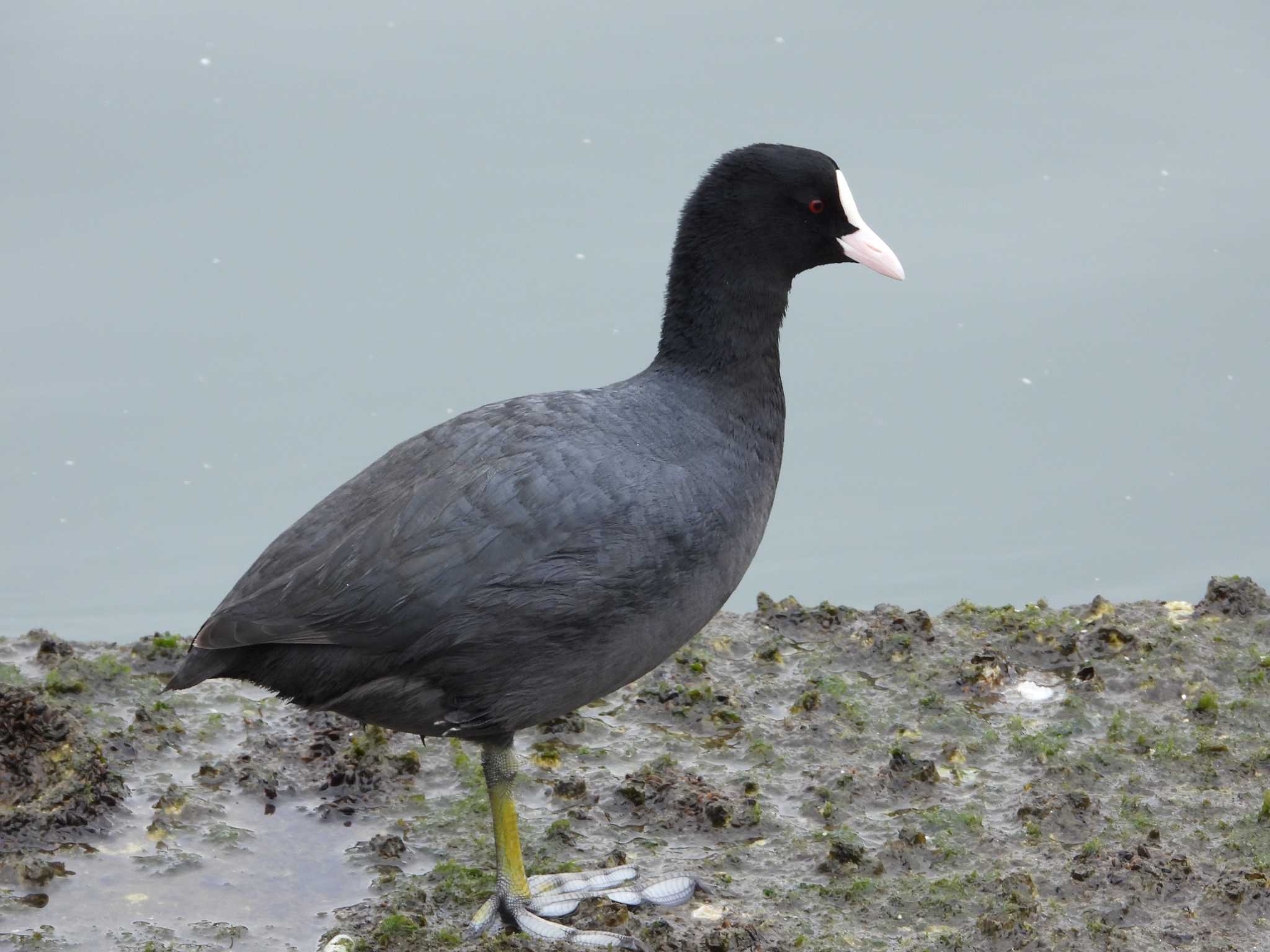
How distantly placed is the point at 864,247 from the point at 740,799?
1.78 m

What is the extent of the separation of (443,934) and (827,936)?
1064 mm

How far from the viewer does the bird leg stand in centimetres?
466

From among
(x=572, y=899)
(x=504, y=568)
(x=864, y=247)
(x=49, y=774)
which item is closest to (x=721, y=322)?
(x=864, y=247)

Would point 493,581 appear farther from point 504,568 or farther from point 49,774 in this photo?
point 49,774

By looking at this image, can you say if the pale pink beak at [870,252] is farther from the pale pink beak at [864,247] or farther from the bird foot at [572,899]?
the bird foot at [572,899]

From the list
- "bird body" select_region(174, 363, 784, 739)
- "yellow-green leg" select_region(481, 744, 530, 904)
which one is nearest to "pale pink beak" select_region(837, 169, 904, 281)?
"bird body" select_region(174, 363, 784, 739)

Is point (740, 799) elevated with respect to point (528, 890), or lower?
elevated

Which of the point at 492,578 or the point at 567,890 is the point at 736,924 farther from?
the point at 492,578

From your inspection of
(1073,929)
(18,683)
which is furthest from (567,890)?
(18,683)

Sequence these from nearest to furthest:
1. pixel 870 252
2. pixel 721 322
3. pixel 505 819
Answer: pixel 505 819 < pixel 721 322 < pixel 870 252

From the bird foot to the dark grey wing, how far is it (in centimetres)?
92

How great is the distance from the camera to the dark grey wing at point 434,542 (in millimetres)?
4293

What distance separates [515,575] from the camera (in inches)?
169

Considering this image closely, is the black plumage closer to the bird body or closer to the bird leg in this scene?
the bird body
